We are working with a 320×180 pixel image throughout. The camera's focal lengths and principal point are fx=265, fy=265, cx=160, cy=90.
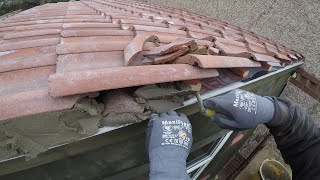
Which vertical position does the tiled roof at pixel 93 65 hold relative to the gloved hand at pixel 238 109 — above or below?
above

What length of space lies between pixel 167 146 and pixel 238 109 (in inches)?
25.1

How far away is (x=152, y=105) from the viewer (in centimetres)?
153

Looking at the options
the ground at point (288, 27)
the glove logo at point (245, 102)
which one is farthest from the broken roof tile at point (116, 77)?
the ground at point (288, 27)

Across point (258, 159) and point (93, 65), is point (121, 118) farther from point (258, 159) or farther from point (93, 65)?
point (258, 159)

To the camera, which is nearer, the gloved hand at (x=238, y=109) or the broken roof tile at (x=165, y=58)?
the broken roof tile at (x=165, y=58)

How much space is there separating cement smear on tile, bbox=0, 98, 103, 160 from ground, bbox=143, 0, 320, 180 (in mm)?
3952

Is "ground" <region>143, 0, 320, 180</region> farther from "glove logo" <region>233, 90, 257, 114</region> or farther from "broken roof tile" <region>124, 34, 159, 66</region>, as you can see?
"broken roof tile" <region>124, 34, 159, 66</region>

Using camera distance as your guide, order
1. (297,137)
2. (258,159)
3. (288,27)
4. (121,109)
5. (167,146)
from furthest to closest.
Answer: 1. (288,27)
2. (258,159)
3. (297,137)
4. (167,146)
5. (121,109)

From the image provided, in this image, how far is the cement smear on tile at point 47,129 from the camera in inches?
49.9

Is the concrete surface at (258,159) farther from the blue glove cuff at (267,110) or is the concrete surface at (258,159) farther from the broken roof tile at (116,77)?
the broken roof tile at (116,77)

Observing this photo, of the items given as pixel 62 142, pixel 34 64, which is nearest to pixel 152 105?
pixel 62 142

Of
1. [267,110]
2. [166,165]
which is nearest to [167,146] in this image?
[166,165]

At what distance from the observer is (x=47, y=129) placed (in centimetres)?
132

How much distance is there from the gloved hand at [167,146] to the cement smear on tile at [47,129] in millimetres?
348
